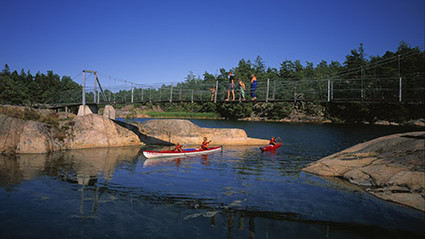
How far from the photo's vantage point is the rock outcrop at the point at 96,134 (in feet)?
64.5

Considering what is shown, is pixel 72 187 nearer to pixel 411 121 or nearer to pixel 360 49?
pixel 411 121

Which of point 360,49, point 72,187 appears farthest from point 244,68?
point 72,187

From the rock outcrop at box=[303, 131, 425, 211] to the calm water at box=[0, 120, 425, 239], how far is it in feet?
1.54

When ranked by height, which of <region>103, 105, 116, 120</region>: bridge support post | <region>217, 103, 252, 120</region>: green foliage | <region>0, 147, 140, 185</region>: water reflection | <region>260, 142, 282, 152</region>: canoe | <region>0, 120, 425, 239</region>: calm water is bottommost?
<region>0, 120, 425, 239</region>: calm water

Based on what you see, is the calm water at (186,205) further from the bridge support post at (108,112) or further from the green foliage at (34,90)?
the green foliage at (34,90)

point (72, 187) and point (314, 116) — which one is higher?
point (314, 116)

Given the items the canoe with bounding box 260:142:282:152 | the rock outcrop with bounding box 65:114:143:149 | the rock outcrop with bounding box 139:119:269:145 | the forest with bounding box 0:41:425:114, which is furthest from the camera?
the forest with bounding box 0:41:425:114

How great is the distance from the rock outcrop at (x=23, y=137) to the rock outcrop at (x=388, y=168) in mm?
14654

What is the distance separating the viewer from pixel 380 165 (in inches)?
420

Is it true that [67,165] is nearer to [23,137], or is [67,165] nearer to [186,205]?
[23,137]

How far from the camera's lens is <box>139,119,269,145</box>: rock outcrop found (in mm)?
23688

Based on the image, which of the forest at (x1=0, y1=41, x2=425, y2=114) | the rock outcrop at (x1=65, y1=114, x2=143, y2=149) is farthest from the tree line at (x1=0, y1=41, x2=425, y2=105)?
the rock outcrop at (x1=65, y1=114, x2=143, y2=149)

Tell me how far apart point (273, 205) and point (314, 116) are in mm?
66284

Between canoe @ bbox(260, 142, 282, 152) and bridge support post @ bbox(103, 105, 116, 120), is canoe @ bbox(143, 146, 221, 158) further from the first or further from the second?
bridge support post @ bbox(103, 105, 116, 120)
